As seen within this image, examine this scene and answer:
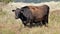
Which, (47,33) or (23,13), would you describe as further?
(23,13)

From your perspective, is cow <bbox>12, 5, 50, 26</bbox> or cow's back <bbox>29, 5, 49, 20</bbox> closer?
cow <bbox>12, 5, 50, 26</bbox>

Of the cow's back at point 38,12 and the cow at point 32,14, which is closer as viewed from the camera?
the cow at point 32,14

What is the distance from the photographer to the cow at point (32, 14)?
415 inches

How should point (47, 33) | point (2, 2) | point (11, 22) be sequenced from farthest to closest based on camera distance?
point (2, 2) < point (11, 22) < point (47, 33)

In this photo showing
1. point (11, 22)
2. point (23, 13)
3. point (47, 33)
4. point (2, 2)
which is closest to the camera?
point (47, 33)

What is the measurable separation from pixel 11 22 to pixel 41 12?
156 cm

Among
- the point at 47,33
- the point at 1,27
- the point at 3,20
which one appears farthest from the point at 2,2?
the point at 47,33

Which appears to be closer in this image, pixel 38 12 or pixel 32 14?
pixel 32 14

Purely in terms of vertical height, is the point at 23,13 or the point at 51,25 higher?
the point at 23,13

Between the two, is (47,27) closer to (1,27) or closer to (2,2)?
(1,27)

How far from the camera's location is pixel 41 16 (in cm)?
1107

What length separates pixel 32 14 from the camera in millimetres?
10820

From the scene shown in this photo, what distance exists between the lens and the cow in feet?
34.6

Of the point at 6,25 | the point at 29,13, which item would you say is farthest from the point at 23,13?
the point at 6,25
